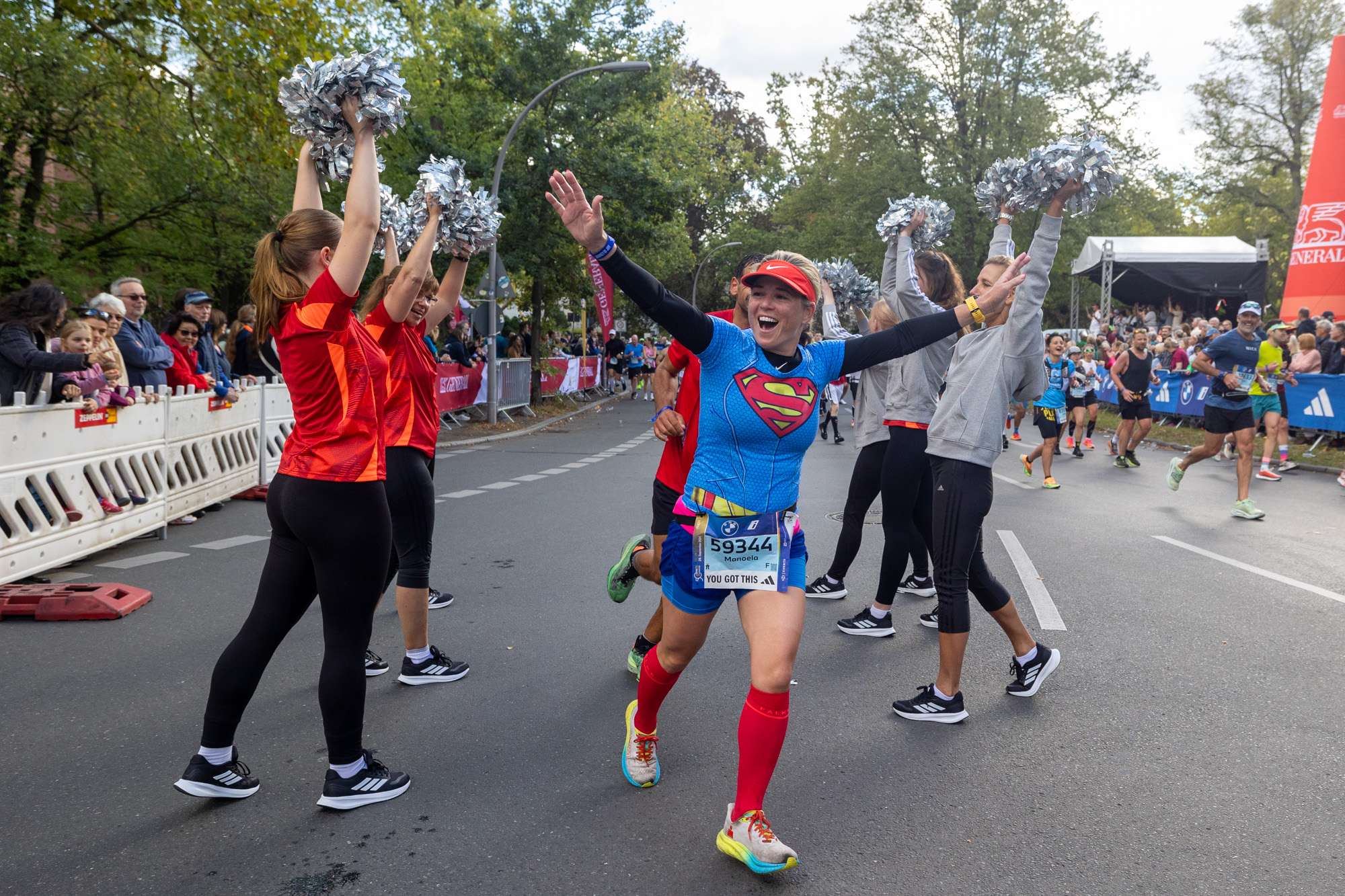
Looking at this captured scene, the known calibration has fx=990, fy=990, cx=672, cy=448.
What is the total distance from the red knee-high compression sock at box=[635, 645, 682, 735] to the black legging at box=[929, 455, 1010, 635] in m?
1.35

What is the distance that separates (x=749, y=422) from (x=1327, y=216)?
76.5 ft

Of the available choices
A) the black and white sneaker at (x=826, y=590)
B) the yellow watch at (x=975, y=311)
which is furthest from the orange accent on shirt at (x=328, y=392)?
the black and white sneaker at (x=826, y=590)

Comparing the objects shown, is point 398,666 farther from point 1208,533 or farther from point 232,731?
point 1208,533

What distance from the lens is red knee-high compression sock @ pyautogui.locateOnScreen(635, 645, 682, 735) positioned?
3.35 meters

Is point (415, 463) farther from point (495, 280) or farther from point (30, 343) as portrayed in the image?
point (495, 280)

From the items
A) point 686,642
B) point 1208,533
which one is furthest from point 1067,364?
point 686,642

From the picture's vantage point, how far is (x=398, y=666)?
4770mm

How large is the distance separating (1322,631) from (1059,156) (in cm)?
326

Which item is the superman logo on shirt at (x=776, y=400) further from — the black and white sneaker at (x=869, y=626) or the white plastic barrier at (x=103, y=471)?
the white plastic barrier at (x=103, y=471)

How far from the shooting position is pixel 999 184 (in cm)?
446

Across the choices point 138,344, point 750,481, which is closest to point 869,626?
point 750,481

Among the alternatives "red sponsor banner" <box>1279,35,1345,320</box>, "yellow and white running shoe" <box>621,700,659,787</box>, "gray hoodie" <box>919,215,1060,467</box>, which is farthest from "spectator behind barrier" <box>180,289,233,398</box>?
"red sponsor banner" <box>1279,35,1345,320</box>

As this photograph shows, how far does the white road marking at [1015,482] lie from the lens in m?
11.9

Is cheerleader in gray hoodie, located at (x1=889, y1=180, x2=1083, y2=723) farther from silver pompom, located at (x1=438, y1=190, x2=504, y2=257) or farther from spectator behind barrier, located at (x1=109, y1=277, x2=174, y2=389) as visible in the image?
spectator behind barrier, located at (x1=109, y1=277, x2=174, y2=389)
